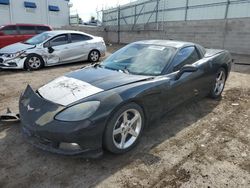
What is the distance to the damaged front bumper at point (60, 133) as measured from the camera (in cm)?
253

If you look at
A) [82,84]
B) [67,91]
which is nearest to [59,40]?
[82,84]

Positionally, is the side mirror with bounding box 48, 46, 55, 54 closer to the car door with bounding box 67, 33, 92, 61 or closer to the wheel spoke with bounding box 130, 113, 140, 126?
the car door with bounding box 67, 33, 92, 61

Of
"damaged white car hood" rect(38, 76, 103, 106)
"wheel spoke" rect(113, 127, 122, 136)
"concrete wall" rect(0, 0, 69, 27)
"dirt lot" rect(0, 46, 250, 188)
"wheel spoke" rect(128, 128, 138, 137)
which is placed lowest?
"dirt lot" rect(0, 46, 250, 188)

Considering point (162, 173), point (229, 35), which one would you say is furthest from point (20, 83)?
point (229, 35)

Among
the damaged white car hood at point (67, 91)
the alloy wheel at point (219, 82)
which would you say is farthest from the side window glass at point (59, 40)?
the alloy wheel at point (219, 82)

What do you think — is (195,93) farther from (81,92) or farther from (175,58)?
(81,92)

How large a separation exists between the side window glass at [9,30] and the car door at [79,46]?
4006 millimetres

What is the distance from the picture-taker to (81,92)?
2.94m

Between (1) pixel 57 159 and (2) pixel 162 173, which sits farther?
(1) pixel 57 159

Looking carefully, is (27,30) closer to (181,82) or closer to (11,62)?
(11,62)

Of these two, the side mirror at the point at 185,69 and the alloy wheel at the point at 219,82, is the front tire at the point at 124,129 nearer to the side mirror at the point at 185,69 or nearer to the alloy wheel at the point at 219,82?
the side mirror at the point at 185,69

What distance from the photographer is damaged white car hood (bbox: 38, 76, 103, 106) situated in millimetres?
2848

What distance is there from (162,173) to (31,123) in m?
1.61

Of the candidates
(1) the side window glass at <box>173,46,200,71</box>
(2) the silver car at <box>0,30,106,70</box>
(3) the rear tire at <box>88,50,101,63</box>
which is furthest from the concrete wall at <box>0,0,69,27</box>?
(1) the side window glass at <box>173,46,200,71</box>
